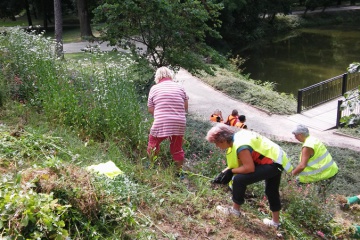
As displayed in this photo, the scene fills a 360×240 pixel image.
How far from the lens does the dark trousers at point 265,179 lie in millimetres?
4770

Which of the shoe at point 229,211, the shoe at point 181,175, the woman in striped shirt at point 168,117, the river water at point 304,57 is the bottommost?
the river water at point 304,57

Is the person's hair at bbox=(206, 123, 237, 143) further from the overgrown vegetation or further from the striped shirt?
the striped shirt

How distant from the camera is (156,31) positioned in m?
12.5

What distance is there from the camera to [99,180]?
4234mm

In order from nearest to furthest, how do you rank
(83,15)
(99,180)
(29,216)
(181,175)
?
(29,216) → (99,180) → (181,175) → (83,15)

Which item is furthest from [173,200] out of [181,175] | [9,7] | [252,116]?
[9,7]

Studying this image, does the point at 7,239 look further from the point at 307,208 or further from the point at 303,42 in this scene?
the point at 303,42

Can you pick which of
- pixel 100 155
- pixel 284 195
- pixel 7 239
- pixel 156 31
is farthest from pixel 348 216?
pixel 156 31

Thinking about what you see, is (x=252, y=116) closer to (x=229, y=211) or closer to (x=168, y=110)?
(x=168, y=110)

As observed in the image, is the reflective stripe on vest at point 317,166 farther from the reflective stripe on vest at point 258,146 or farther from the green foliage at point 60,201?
the green foliage at point 60,201

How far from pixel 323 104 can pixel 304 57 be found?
16586 mm

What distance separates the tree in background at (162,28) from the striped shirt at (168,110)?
6.25 meters

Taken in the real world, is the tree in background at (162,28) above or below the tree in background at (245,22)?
above

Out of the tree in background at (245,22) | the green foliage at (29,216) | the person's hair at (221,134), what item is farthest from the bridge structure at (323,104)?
the tree in background at (245,22)
